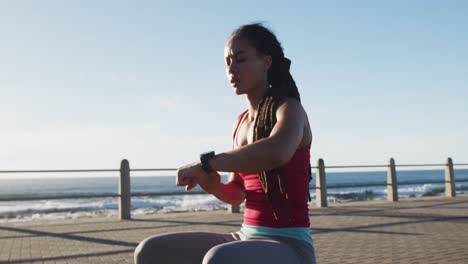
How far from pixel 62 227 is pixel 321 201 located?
269 inches

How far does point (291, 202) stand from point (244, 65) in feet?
1.72

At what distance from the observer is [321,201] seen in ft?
48.3

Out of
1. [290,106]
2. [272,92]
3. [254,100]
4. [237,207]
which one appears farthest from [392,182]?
[290,106]

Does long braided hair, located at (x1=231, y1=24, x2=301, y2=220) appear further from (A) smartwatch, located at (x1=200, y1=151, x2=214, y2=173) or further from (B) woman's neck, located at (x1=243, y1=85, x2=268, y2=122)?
(A) smartwatch, located at (x1=200, y1=151, x2=214, y2=173)

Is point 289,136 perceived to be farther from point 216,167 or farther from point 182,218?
point 182,218

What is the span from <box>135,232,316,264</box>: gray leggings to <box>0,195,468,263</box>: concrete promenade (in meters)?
4.16

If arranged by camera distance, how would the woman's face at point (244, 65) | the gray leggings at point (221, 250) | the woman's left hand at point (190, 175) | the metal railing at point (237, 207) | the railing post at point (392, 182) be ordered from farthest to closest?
the railing post at point (392, 182), the metal railing at point (237, 207), the woman's face at point (244, 65), the woman's left hand at point (190, 175), the gray leggings at point (221, 250)

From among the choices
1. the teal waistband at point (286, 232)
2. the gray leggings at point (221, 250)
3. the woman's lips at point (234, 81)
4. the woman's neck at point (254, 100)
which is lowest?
the gray leggings at point (221, 250)

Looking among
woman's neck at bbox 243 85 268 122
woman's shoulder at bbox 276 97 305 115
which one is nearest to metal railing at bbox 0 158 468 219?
woman's neck at bbox 243 85 268 122

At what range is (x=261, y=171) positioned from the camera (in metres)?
1.74

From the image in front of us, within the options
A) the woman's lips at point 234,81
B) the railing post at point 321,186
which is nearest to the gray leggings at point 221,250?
the woman's lips at point 234,81

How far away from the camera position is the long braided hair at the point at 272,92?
1.92m

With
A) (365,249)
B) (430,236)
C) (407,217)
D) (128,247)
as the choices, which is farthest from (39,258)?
(407,217)

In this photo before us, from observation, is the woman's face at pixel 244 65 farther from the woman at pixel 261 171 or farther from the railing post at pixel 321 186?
the railing post at pixel 321 186
